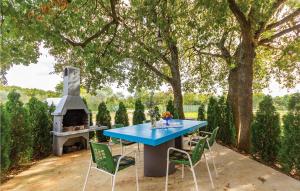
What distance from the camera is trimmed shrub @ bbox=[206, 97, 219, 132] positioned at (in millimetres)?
7867

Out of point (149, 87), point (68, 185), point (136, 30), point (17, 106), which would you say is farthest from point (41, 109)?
point (149, 87)

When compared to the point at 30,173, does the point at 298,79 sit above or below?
above

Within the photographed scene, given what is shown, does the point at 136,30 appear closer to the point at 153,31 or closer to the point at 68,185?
the point at 153,31

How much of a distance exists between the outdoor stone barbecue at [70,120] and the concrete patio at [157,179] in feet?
3.54

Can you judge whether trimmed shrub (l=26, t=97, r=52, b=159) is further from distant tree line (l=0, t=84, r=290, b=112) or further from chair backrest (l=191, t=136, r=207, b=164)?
chair backrest (l=191, t=136, r=207, b=164)

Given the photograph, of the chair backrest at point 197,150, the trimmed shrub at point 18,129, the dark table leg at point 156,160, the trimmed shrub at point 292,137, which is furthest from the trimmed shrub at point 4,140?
the trimmed shrub at point 292,137

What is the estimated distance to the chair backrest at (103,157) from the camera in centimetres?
281

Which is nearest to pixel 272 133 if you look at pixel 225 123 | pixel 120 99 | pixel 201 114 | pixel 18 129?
pixel 225 123

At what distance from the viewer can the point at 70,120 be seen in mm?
6641

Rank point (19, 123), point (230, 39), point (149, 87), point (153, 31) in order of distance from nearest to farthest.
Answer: point (19, 123) → point (153, 31) → point (230, 39) → point (149, 87)

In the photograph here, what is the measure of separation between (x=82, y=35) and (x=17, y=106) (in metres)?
2.71

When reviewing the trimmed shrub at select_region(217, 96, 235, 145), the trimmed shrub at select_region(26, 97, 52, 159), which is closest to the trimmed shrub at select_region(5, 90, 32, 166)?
the trimmed shrub at select_region(26, 97, 52, 159)

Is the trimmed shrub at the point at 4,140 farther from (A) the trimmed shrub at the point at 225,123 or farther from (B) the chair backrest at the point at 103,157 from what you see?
(A) the trimmed shrub at the point at 225,123

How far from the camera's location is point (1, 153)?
414cm
